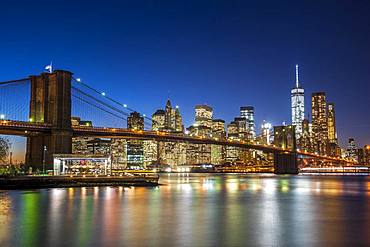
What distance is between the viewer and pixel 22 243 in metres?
14.7

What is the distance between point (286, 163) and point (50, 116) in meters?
70.1

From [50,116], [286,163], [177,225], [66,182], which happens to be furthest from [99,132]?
[286,163]

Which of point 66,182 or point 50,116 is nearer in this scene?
point 66,182

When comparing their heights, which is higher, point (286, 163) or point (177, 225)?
point (286, 163)

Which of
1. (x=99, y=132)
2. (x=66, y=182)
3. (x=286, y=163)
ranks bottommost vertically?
(x=66, y=182)

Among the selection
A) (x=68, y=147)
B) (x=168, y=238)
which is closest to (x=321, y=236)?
(x=168, y=238)

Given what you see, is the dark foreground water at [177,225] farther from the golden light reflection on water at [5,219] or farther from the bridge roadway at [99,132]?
the bridge roadway at [99,132]

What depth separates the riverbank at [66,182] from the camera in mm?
44438

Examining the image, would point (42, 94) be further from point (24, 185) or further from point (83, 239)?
point (83, 239)

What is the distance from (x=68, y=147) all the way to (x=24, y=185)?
1535 cm

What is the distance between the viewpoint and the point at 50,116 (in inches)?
2387

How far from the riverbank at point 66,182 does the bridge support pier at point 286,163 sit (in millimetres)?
63192

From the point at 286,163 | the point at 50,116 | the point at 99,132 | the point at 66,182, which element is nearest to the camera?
the point at 66,182

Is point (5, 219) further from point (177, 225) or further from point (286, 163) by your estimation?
point (286, 163)
